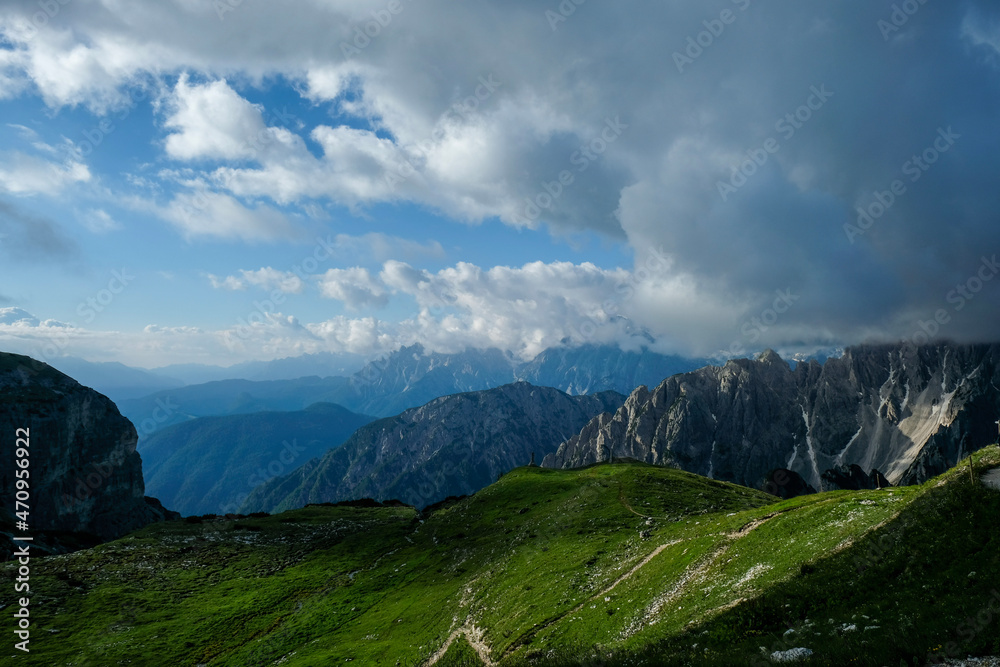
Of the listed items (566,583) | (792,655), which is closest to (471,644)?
(566,583)

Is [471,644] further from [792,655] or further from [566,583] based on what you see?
[792,655]

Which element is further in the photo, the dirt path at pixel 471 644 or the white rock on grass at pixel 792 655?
the dirt path at pixel 471 644

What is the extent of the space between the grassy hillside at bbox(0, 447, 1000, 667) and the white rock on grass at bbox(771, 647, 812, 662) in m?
0.49

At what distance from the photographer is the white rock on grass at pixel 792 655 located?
18.5 m

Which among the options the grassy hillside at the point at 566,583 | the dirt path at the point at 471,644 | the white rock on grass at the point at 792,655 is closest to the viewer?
the white rock on grass at the point at 792,655

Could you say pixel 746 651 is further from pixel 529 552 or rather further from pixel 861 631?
pixel 529 552

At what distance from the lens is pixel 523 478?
349ft

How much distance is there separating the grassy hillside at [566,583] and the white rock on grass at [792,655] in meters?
0.49

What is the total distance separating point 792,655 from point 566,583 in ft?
89.2

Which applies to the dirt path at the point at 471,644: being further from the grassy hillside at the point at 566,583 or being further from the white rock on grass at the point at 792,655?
the white rock on grass at the point at 792,655

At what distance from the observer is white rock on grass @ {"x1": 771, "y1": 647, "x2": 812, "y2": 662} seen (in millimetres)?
18531

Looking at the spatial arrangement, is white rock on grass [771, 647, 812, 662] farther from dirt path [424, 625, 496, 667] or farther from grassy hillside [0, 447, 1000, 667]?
dirt path [424, 625, 496, 667]

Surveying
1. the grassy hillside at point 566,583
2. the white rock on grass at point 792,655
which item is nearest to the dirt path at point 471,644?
the grassy hillside at point 566,583

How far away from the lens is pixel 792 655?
751 inches
